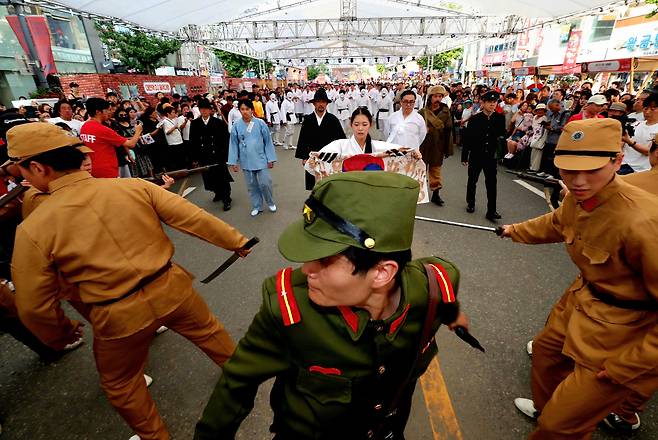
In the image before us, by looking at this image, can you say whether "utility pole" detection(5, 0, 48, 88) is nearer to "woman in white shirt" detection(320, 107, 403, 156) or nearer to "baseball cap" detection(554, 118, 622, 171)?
"woman in white shirt" detection(320, 107, 403, 156)

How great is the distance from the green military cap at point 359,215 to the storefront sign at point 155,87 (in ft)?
57.2

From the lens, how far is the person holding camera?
4.34 metres

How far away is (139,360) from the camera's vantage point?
80.0 inches

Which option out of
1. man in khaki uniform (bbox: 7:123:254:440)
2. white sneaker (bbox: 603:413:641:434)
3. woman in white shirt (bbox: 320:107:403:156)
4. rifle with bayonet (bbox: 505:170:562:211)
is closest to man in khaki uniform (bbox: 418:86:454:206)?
woman in white shirt (bbox: 320:107:403:156)

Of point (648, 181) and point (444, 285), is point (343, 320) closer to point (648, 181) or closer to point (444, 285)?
point (444, 285)

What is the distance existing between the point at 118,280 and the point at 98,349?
44 cm

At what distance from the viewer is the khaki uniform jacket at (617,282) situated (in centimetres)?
145

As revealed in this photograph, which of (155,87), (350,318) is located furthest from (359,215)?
(155,87)

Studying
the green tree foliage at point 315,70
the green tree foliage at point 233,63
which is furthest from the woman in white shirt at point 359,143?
the green tree foliage at point 315,70

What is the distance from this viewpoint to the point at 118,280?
70.7 inches

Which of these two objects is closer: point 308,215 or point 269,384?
point 308,215

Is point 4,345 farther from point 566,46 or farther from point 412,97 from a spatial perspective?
point 566,46

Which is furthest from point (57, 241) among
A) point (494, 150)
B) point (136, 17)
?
point (136, 17)

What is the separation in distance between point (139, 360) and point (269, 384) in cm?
102
